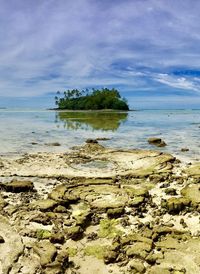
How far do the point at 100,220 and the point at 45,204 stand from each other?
6.95 feet

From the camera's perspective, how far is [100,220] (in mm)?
10289

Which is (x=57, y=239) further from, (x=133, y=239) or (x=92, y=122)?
(x=92, y=122)

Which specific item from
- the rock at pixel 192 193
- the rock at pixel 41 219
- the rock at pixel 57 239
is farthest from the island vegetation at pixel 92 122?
the rock at pixel 57 239

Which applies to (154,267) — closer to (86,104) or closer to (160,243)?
(160,243)

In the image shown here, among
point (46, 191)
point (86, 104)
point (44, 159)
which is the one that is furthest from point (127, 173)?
point (86, 104)

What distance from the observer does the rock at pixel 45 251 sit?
7.83 metres

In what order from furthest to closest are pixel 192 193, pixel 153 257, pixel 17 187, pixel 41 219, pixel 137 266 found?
pixel 17 187
pixel 192 193
pixel 41 219
pixel 153 257
pixel 137 266

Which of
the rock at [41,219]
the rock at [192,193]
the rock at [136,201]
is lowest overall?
the rock at [41,219]

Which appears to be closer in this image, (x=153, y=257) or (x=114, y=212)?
(x=153, y=257)

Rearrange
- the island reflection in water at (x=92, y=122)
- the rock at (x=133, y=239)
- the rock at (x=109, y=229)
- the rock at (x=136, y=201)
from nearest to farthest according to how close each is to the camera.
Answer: the rock at (x=133, y=239), the rock at (x=109, y=229), the rock at (x=136, y=201), the island reflection in water at (x=92, y=122)

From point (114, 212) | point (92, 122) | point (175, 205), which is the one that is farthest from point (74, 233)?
point (92, 122)

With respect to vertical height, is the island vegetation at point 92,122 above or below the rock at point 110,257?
above

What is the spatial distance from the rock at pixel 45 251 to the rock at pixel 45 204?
7.88 feet

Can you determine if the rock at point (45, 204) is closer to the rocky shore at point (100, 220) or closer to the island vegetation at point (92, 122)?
the rocky shore at point (100, 220)
